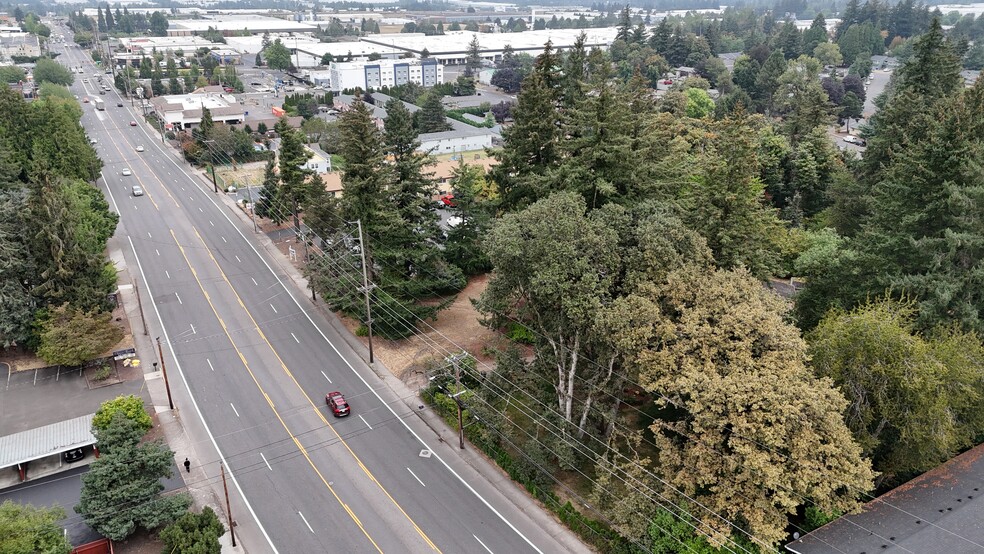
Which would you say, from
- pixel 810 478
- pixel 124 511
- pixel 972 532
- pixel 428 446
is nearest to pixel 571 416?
pixel 428 446

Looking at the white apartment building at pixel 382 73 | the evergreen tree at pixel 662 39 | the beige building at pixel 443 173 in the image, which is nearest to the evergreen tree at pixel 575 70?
the beige building at pixel 443 173

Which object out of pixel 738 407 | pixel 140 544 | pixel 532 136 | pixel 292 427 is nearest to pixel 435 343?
pixel 292 427

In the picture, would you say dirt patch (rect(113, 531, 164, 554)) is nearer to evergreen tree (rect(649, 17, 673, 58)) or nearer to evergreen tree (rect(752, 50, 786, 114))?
evergreen tree (rect(752, 50, 786, 114))

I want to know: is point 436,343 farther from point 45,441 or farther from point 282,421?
point 45,441

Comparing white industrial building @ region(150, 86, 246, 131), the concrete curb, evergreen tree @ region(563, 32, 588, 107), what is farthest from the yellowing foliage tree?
white industrial building @ region(150, 86, 246, 131)

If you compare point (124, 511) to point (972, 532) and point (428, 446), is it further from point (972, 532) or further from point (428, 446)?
point (972, 532)

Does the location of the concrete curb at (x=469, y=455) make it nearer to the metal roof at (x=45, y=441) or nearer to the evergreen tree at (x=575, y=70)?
the metal roof at (x=45, y=441)

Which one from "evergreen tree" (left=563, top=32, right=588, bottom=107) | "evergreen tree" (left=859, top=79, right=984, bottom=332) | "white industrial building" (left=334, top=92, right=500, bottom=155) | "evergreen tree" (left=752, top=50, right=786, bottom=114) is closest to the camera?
"evergreen tree" (left=859, top=79, right=984, bottom=332)
